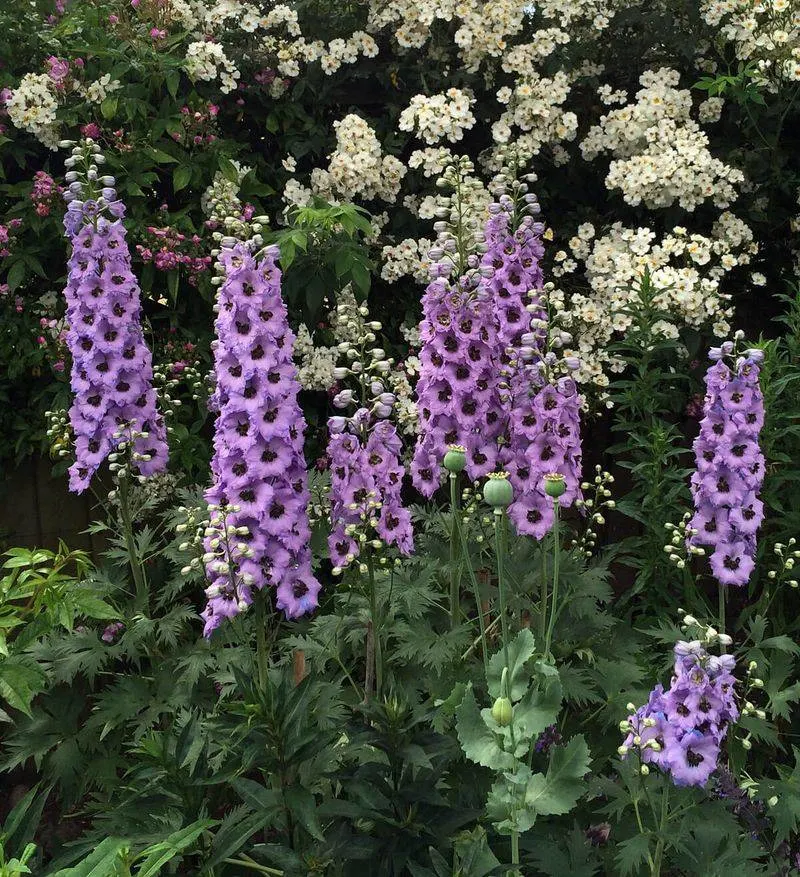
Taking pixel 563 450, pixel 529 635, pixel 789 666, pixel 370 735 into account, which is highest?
pixel 563 450

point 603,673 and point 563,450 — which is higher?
point 563,450

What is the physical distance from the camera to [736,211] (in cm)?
418

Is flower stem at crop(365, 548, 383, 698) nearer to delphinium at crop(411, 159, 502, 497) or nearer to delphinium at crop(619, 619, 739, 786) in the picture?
delphinium at crop(411, 159, 502, 497)

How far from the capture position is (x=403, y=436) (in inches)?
158

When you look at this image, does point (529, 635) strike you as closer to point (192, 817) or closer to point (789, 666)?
point (192, 817)

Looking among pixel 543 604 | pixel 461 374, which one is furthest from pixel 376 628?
pixel 461 374

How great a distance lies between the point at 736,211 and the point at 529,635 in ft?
9.63

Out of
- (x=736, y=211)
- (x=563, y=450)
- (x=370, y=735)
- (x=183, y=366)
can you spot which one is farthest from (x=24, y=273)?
(x=736, y=211)

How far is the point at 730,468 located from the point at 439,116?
1.96 m

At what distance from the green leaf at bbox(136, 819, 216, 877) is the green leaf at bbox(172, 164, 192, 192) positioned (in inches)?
97.4

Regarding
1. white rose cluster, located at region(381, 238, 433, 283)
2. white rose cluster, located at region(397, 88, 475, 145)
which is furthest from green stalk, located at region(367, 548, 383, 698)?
white rose cluster, located at region(397, 88, 475, 145)

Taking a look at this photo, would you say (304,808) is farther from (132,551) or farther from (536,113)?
(536,113)

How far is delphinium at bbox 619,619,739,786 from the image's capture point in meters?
1.83

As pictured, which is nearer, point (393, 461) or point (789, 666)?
point (393, 461)
